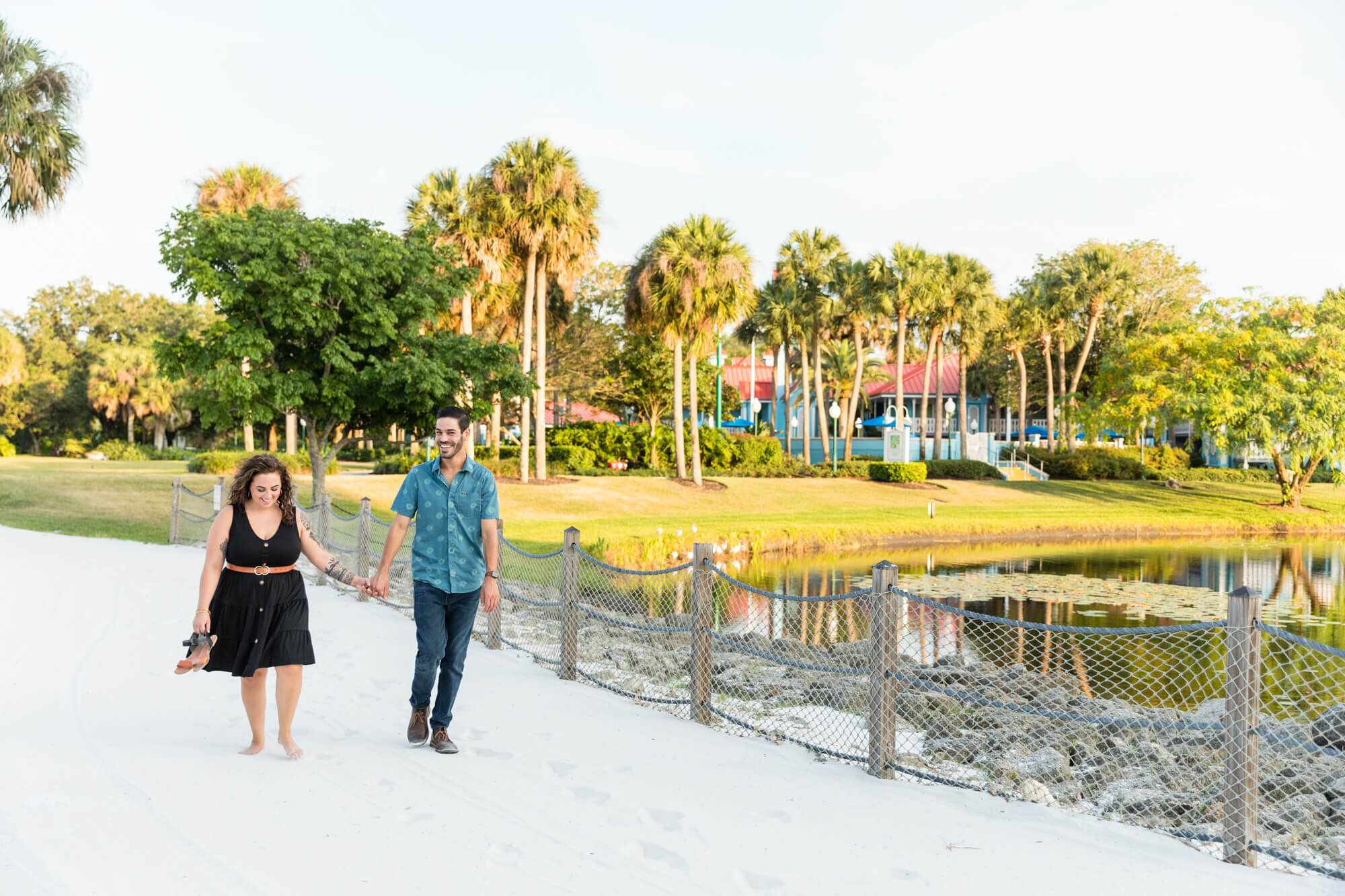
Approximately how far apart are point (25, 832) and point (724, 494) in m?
31.6

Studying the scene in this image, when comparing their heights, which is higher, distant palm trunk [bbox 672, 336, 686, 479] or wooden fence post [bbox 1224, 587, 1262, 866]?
distant palm trunk [bbox 672, 336, 686, 479]

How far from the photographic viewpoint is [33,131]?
20.8m

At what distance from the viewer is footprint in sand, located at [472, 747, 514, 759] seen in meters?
5.74

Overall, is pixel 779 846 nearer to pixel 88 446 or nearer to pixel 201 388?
pixel 201 388

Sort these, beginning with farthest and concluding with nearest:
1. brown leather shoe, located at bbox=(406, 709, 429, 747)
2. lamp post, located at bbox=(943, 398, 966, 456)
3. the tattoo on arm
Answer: lamp post, located at bbox=(943, 398, 966, 456)
brown leather shoe, located at bbox=(406, 709, 429, 747)
the tattoo on arm

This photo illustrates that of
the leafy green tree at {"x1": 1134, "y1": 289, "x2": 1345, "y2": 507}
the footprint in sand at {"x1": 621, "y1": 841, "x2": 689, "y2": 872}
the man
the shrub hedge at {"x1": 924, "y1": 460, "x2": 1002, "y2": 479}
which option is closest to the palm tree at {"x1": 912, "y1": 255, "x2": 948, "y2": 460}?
the shrub hedge at {"x1": 924, "y1": 460, "x2": 1002, "y2": 479}

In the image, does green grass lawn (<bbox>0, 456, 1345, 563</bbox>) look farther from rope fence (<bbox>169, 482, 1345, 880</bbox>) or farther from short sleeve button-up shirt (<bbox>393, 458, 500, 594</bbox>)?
short sleeve button-up shirt (<bbox>393, 458, 500, 594</bbox>)

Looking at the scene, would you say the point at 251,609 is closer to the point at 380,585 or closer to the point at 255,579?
the point at 255,579

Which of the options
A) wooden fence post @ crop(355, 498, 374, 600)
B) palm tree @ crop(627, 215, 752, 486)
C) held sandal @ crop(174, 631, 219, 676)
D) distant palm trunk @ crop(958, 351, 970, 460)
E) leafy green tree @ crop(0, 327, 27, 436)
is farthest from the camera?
leafy green tree @ crop(0, 327, 27, 436)

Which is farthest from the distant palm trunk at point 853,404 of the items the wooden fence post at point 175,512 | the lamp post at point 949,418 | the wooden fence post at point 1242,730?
the wooden fence post at point 1242,730

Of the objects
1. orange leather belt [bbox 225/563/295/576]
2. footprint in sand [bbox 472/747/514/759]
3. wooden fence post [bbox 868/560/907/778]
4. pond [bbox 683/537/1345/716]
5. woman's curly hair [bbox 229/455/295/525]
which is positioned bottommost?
pond [bbox 683/537/1345/716]

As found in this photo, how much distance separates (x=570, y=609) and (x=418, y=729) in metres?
2.63

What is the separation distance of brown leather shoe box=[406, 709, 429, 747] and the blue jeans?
0.04m

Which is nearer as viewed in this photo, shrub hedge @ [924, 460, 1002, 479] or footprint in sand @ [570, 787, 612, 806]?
footprint in sand @ [570, 787, 612, 806]
